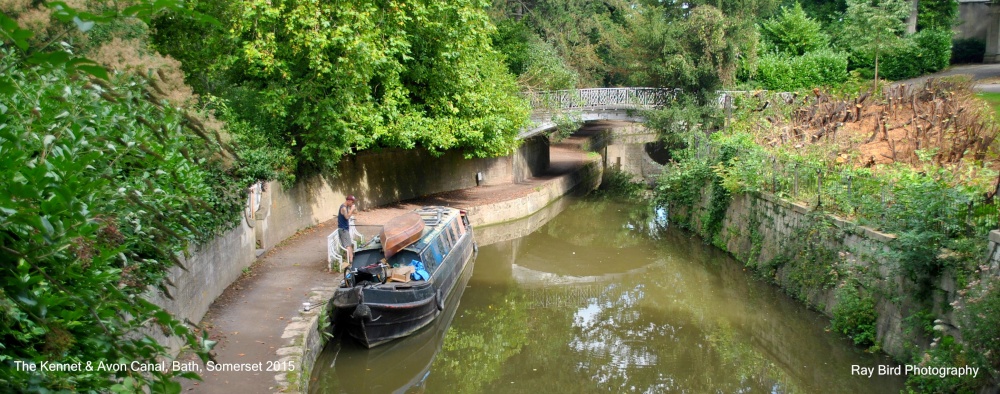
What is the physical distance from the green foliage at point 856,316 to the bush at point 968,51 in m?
25.8

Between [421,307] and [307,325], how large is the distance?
2049 mm

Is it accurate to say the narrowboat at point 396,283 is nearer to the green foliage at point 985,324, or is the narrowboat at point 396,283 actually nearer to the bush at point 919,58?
the green foliage at point 985,324

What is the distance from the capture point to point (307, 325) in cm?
1014

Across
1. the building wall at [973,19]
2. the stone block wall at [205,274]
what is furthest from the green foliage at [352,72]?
the building wall at [973,19]

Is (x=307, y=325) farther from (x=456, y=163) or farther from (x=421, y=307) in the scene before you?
(x=456, y=163)

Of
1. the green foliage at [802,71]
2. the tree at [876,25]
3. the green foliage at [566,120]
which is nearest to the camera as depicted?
the tree at [876,25]

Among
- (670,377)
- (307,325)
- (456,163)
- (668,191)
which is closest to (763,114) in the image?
(668,191)

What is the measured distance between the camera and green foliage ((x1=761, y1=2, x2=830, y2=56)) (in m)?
32.8

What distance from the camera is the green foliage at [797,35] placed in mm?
32812

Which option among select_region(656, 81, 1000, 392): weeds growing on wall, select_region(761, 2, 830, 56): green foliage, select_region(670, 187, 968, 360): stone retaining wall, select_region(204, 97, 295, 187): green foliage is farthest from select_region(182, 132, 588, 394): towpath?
select_region(761, 2, 830, 56): green foliage

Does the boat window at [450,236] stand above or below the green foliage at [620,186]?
above

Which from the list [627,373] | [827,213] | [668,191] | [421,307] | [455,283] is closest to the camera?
[627,373]

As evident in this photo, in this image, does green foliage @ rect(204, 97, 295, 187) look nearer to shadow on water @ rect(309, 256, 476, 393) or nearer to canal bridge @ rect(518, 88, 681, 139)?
shadow on water @ rect(309, 256, 476, 393)

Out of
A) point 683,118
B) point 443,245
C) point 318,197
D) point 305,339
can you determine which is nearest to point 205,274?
point 305,339
